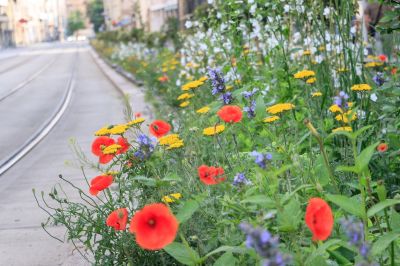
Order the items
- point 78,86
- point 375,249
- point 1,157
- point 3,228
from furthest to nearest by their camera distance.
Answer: point 78,86 < point 1,157 < point 3,228 < point 375,249

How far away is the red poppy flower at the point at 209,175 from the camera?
2361 millimetres

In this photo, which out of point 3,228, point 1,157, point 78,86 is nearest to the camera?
point 3,228

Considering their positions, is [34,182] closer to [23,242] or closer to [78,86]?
[23,242]

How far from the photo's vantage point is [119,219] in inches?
96.3

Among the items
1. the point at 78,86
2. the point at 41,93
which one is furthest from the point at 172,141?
the point at 78,86

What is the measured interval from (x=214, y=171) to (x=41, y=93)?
15891mm

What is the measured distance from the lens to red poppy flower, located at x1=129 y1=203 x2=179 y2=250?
70.0 inches

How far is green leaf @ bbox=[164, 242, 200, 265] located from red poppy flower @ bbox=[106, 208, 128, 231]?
0.67 feet

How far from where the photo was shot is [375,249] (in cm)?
195

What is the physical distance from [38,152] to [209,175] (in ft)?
21.3

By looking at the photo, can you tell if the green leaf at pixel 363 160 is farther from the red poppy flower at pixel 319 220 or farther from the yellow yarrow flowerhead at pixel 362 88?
the yellow yarrow flowerhead at pixel 362 88

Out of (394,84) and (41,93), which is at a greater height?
(394,84)

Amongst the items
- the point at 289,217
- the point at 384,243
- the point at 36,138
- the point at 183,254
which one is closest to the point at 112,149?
the point at 183,254

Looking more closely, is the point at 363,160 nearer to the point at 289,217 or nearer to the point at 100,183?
the point at 289,217
